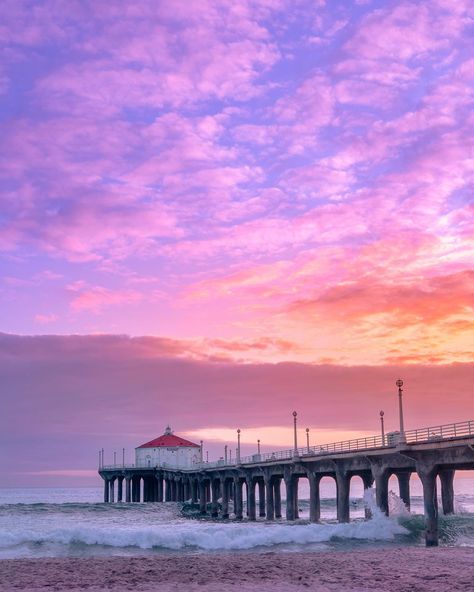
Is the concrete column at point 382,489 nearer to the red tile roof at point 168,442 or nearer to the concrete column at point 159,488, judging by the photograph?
the concrete column at point 159,488

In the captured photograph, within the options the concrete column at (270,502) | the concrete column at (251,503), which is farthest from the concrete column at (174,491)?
the concrete column at (270,502)

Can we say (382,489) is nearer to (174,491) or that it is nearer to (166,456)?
(174,491)

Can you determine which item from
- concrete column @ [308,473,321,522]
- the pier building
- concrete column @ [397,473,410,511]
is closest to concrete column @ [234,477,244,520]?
concrete column @ [308,473,321,522]

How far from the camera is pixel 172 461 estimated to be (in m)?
120

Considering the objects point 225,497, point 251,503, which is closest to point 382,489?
point 251,503

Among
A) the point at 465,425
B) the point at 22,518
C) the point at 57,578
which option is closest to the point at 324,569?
the point at 57,578

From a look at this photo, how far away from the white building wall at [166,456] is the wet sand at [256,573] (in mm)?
94441

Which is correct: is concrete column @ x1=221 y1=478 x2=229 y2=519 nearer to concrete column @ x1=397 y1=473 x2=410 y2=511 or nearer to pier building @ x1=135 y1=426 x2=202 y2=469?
concrete column @ x1=397 y1=473 x2=410 y2=511

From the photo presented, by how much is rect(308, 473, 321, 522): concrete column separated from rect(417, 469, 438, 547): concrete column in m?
16.0

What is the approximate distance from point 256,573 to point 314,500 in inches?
1244

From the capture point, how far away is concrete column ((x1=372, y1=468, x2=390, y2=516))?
4041cm

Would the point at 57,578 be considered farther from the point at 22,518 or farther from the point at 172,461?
the point at 172,461

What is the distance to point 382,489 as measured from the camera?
41.1m

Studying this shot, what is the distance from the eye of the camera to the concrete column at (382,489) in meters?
40.4
